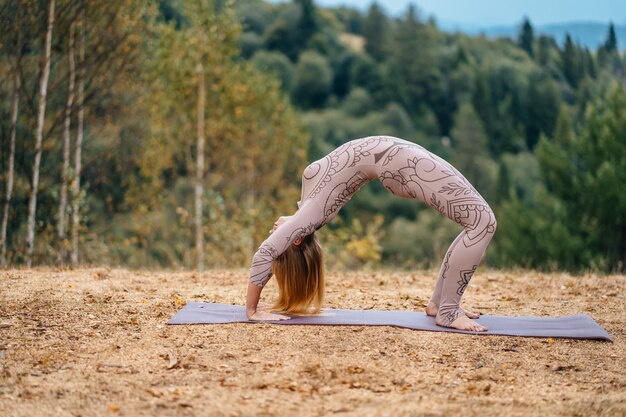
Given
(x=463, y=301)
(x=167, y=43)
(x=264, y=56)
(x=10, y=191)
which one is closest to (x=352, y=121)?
(x=264, y=56)

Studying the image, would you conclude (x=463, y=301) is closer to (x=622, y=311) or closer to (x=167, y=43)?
(x=622, y=311)

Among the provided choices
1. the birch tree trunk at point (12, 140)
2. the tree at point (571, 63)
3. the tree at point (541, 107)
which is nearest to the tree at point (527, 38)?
the tree at point (541, 107)

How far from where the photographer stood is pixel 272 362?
465 cm

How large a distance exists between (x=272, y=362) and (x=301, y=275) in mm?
1007

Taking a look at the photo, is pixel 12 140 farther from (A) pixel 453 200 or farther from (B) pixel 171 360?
(A) pixel 453 200

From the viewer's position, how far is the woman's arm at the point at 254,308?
5.51m

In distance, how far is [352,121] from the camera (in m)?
→ 65.8

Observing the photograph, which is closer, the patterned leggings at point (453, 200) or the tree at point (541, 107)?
the patterned leggings at point (453, 200)

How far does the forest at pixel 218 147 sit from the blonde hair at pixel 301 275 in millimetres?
4316

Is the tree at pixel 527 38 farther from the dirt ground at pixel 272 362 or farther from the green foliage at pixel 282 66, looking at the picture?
the dirt ground at pixel 272 362

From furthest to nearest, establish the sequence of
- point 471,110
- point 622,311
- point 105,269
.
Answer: point 471,110
point 105,269
point 622,311

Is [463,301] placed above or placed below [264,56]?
below

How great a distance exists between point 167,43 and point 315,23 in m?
56.1

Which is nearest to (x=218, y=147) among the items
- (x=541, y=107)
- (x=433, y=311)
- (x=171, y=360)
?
(x=433, y=311)
